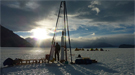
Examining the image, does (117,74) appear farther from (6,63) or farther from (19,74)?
(6,63)

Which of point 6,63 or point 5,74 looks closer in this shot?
point 5,74

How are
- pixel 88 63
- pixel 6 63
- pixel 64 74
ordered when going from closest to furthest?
pixel 64 74 < pixel 6 63 < pixel 88 63

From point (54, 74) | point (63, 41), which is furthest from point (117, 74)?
point (63, 41)

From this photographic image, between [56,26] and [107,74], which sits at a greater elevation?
[56,26]

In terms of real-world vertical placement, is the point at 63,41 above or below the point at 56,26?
below

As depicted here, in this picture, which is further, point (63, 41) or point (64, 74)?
point (63, 41)

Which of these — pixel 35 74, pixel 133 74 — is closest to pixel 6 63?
pixel 35 74

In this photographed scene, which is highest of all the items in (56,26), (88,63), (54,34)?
(56,26)

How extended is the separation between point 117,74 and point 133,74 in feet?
5.68

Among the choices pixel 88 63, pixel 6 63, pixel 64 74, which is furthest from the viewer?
pixel 88 63

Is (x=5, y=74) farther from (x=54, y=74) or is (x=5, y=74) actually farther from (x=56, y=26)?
(x=56, y=26)

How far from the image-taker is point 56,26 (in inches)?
688

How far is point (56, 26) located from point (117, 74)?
11202 mm

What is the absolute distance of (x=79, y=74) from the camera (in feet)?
34.4
